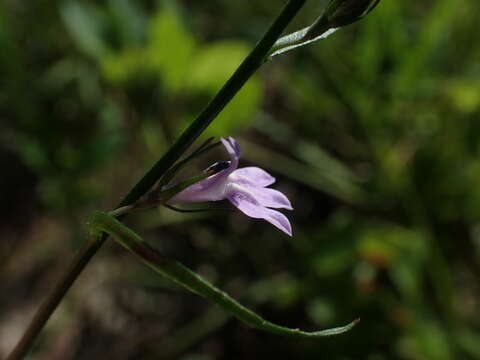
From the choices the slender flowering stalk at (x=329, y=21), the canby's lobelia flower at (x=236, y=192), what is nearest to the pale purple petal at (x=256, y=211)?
the canby's lobelia flower at (x=236, y=192)

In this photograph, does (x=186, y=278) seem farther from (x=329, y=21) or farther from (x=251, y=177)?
(x=329, y=21)

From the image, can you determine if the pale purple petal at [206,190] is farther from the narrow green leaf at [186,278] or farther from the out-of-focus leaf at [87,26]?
the out-of-focus leaf at [87,26]

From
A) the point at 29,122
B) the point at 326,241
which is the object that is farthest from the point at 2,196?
the point at 326,241

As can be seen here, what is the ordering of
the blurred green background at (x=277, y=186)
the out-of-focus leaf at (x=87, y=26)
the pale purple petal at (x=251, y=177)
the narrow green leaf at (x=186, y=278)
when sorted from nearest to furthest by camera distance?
1. the narrow green leaf at (x=186, y=278)
2. the pale purple petal at (x=251, y=177)
3. the blurred green background at (x=277, y=186)
4. the out-of-focus leaf at (x=87, y=26)

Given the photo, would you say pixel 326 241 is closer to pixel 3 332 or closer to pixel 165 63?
pixel 165 63

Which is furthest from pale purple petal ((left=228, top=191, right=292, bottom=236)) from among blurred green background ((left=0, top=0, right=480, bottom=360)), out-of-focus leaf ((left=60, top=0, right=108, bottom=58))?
out-of-focus leaf ((left=60, top=0, right=108, bottom=58))

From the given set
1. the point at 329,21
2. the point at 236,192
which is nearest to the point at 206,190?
the point at 236,192
